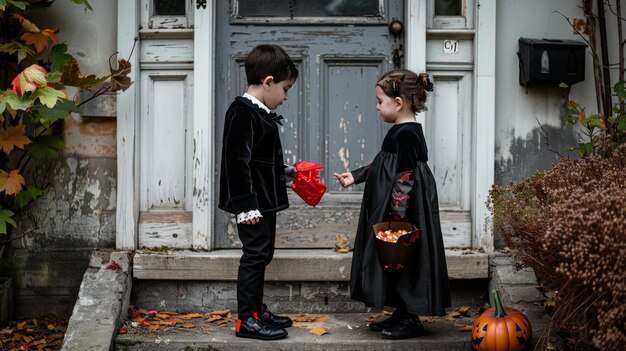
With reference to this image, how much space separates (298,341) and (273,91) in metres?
1.43

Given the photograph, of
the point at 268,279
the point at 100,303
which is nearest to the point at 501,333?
the point at 268,279

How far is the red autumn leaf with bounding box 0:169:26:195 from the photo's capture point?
17.7 feet

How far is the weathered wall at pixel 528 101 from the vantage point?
19.5 feet

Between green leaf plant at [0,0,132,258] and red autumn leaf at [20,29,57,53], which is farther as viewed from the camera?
red autumn leaf at [20,29,57,53]

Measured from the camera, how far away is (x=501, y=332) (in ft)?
15.5

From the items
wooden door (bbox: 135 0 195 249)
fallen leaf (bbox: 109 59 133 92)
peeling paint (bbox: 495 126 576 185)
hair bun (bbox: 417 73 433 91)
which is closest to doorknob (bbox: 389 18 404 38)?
peeling paint (bbox: 495 126 576 185)

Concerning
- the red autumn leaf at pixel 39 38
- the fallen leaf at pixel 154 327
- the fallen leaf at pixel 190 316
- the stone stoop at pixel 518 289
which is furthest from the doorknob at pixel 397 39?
the fallen leaf at pixel 154 327

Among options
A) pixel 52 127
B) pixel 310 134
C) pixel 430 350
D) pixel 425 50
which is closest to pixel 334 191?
pixel 310 134

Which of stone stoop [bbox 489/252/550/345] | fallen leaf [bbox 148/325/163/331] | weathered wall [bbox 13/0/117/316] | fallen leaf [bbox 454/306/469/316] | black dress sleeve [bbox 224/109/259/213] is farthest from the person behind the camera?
weathered wall [bbox 13/0/117/316]

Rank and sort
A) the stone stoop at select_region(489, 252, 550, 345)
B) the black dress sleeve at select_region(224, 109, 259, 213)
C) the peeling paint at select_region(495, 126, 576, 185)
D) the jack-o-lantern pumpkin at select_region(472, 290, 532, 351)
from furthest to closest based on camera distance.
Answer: the peeling paint at select_region(495, 126, 576, 185)
the stone stoop at select_region(489, 252, 550, 345)
the black dress sleeve at select_region(224, 109, 259, 213)
the jack-o-lantern pumpkin at select_region(472, 290, 532, 351)

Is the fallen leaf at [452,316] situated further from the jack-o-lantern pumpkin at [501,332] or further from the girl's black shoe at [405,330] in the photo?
the jack-o-lantern pumpkin at [501,332]

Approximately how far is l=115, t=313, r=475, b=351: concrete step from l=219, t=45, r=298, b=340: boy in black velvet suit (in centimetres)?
8

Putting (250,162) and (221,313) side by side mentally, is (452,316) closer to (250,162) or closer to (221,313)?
(221,313)

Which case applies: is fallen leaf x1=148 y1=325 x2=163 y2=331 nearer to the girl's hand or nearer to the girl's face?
the girl's hand
